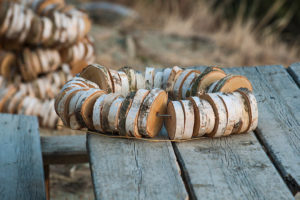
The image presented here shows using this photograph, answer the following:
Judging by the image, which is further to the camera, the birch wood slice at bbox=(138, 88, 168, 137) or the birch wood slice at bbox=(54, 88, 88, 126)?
the birch wood slice at bbox=(54, 88, 88, 126)

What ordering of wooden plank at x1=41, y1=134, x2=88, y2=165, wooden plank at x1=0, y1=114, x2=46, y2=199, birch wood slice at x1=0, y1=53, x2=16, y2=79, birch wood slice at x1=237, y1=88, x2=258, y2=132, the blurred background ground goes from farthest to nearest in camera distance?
the blurred background ground
birch wood slice at x1=0, y1=53, x2=16, y2=79
wooden plank at x1=41, y1=134, x2=88, y2=165
wooden plank at x1=0, y1=114, x2=46, y2=199
birch wood slice at x1=237, y1=88, x2=258, y2=132

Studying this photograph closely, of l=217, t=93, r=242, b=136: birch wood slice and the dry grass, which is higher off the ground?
l=217, t=93, r=242, b=136: birch wood slice

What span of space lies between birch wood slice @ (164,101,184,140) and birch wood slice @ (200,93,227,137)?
104mm

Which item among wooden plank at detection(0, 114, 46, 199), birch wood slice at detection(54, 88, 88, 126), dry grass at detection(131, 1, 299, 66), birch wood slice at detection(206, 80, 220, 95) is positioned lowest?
dry grass at detection(131, 1, 299, 66)

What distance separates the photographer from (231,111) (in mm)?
1472

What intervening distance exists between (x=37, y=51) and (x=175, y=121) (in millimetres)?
2249

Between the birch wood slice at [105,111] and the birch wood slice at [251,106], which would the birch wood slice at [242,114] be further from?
the birch wood slice at [105,111]

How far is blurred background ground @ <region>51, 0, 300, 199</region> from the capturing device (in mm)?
4918

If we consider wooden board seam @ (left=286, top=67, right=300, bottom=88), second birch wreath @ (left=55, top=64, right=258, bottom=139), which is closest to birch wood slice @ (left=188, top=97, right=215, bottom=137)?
second birch wreath @ (left=55, top=64, right=258, bottom=139)

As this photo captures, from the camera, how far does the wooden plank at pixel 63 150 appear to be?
92.0 inches

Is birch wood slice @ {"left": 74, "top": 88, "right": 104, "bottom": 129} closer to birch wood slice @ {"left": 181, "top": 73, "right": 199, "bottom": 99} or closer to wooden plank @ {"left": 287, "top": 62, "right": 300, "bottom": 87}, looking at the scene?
birch wood slice @ {"left": 181, "top": 73, "right": 199, "bottom": 99}

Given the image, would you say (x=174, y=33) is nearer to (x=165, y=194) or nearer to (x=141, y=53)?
(x=141, y=53)

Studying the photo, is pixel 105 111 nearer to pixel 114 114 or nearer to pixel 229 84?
pixel 114 114

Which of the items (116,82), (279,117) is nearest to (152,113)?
(116,82)
